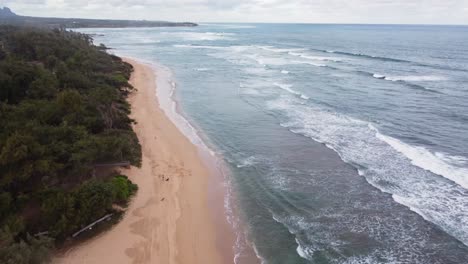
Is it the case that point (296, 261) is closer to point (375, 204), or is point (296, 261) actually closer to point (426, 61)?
point (375, 204)

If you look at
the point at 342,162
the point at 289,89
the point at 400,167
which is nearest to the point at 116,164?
the point at 342,162

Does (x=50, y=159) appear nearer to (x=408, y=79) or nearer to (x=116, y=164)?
(x=116, y=164)

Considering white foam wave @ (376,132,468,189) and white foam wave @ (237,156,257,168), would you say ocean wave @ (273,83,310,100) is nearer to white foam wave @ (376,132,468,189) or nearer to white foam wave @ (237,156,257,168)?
white foam wave @ (376,132,468,189)

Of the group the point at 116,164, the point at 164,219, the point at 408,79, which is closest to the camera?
→ the point at 164,219

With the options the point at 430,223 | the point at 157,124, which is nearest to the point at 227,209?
the point at 430,223

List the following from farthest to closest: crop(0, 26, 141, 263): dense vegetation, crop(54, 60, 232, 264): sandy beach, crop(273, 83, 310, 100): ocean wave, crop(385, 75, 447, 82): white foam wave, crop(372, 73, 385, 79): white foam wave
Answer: crop(372, 73, 385, 79): white foam wave, crop(385, 75, 447, 82): white foam wave, crop(273, 83, 310, 100): ocean wave, crop(0, 26, 141, 263): dense vegetation, crop(54, 60, 232, 264): sandy beach

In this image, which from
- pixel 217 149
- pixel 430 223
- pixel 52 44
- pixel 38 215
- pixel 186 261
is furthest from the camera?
pixel 52 44

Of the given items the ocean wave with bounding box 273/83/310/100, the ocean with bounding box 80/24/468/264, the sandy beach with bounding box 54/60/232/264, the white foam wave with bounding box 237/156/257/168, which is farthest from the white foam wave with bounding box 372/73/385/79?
the sandy beach with bounding box 54/60/232/264
